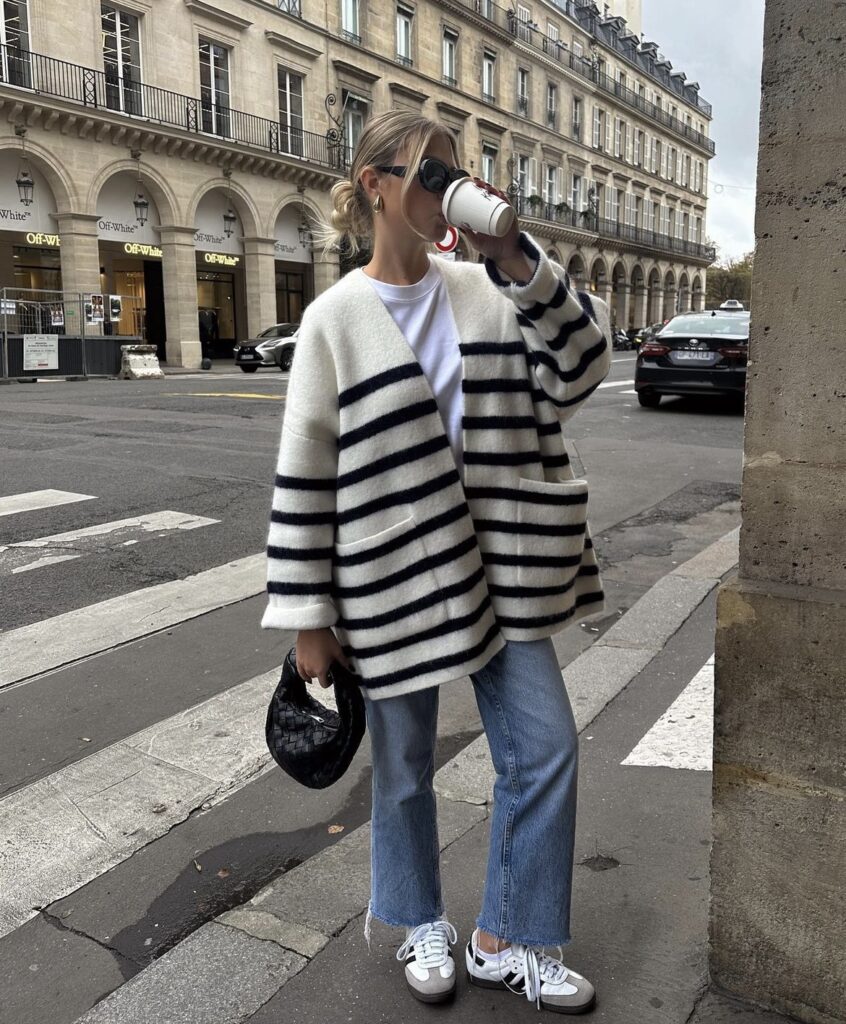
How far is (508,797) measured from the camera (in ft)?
6.49

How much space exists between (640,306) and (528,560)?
2545 inches

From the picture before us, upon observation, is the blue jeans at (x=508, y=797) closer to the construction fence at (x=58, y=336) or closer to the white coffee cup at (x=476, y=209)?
the white coffee cup at (x=476, y=209)

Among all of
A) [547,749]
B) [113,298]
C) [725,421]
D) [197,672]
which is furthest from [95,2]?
[547,749]

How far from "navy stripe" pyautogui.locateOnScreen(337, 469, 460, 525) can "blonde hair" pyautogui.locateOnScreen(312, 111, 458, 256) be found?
0.52 m

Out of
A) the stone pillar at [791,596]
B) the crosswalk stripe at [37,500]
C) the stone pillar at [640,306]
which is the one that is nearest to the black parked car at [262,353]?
the crosswalk stripe at [37,500]

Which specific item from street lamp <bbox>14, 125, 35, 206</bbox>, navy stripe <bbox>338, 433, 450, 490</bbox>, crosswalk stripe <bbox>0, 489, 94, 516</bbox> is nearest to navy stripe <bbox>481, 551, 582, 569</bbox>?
navy stripe <bbox>338, 433, 450, 490</bbox>

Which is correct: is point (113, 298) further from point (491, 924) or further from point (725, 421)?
point (491, 924)

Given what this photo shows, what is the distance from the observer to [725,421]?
42.0 feet

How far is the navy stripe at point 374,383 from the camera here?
1.82 metres

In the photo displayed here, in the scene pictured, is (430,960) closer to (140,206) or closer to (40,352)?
(40,352)

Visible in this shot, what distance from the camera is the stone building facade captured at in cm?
2500

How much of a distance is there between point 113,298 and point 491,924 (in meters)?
24.6

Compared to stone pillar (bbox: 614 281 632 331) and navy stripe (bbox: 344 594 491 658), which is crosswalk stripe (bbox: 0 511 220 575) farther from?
stone pillar (bbox: 614 281 632 331)

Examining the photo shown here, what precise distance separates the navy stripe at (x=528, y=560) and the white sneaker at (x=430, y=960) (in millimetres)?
841
